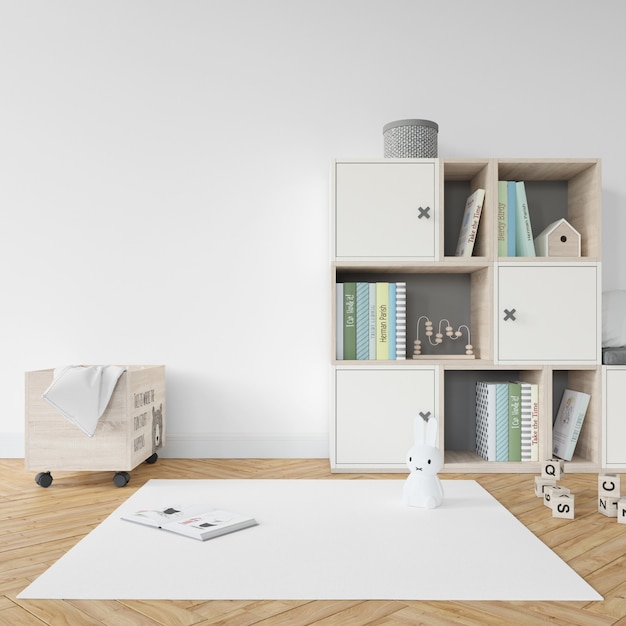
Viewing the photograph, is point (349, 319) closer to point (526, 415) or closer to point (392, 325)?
point (392, 325)

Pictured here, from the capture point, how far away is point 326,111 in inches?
116

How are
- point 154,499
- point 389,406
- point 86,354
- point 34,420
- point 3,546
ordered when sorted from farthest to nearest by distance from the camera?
point 86,354, point 389,406, point 34,420, point 154,499, point 3,546

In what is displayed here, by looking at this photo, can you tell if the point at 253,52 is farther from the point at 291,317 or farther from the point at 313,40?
the point at 291,317

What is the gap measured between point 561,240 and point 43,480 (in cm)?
218

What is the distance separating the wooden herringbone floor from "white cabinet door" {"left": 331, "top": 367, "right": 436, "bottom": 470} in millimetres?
98

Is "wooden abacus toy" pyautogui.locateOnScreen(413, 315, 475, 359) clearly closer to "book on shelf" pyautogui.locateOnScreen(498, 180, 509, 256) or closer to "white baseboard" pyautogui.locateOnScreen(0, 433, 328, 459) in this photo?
"book on shelf" pyautogui.locateOnScreen(498, 180, 509, 256)

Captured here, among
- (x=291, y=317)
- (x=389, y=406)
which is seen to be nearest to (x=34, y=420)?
(x=291, y=317)

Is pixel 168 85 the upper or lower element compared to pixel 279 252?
upper

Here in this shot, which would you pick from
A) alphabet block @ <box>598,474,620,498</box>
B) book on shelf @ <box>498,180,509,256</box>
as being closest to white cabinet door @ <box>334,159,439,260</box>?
book on shelf @ <box>498,180,509,256</box>

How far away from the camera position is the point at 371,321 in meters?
2.63

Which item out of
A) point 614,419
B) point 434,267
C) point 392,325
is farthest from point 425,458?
point 614,419

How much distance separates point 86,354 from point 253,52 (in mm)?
1536

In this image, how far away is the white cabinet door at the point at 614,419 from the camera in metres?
2.58

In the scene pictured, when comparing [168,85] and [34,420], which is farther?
[168,85]
